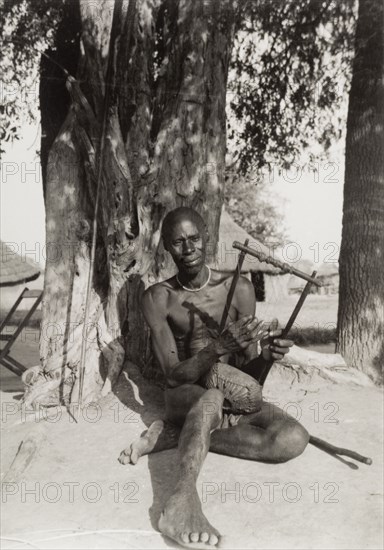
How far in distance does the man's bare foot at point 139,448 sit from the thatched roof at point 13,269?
8873 millimetres

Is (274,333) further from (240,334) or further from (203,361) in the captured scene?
(203,361)

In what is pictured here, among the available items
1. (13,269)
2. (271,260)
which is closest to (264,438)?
(271,260)

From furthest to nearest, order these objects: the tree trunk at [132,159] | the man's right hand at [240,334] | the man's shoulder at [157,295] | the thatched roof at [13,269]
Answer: the thatched roof at [13,269] → the tree trunk at [132,159] → the man's shoulder at [157,295] → the man's right hand at [240,334]

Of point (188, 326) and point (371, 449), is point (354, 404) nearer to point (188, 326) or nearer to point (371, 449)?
point (371, 449)

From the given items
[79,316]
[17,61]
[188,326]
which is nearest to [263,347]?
[188,326]

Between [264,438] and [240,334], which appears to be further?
[264,438]

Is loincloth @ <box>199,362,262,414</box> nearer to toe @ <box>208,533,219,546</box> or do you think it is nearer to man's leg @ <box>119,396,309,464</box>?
man's leg @ <box>119,396,309,464</box>

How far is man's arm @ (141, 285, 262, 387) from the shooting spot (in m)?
3.50

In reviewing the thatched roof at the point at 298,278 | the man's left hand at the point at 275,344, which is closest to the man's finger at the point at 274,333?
the man's left hand at the point at 275,344

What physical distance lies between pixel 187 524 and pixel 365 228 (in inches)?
156

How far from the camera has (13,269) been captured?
499 inches

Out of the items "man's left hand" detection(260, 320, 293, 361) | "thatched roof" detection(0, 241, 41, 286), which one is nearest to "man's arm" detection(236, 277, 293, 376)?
"man's left hand" detection(260, 320, 293, 361)

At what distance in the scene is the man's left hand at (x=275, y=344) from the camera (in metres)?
3.68

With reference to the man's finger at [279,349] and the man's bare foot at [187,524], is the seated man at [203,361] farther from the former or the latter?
the man's bare foot at [187,524]
